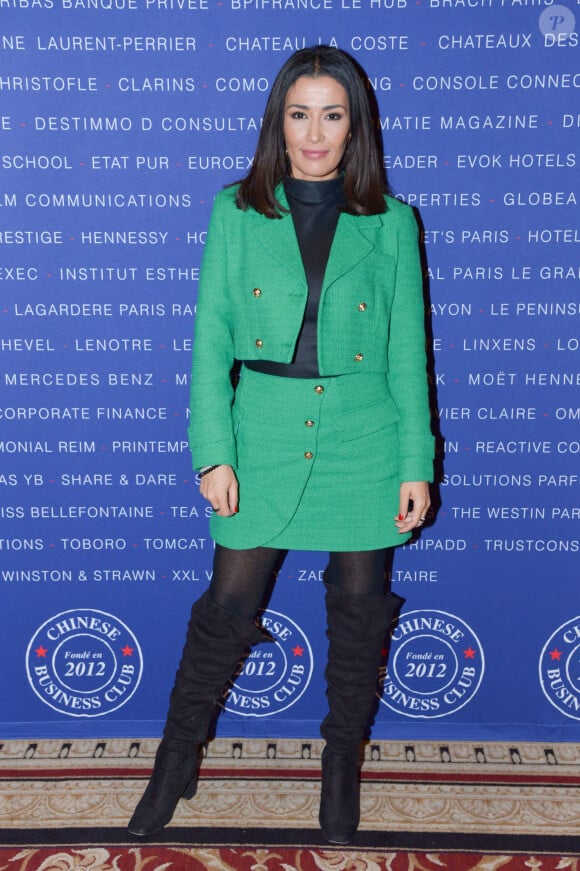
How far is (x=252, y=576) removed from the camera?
1.99m

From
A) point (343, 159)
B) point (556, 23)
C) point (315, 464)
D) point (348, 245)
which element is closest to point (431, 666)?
point (315, 464)

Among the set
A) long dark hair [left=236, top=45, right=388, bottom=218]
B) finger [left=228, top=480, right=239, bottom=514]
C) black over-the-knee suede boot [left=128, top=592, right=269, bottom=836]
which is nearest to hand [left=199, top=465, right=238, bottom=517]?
finger [left=228, top=480, right=239, bottom=514]

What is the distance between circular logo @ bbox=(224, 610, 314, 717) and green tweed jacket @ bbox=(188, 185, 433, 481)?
0.74 metres

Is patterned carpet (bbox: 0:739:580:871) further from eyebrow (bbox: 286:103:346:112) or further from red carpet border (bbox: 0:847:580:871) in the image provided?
eyebrow (bbox: 286:103:346:112)

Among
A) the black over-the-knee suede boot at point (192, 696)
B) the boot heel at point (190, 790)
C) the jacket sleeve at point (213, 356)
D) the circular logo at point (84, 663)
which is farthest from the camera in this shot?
the circular logo at point (84, 663)

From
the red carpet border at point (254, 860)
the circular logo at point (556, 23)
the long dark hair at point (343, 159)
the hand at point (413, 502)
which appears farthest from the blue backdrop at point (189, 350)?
the red carpet border at point (254, 860)

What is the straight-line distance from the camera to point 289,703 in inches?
98.0

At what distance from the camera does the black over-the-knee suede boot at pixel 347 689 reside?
6.52 ft

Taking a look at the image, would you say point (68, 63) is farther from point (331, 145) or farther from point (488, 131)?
point (488, 131)

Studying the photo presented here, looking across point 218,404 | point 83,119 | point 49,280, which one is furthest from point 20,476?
point 83,119

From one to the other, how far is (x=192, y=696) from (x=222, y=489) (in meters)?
0.51

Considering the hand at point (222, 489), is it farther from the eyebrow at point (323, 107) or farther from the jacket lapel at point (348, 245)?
the eyebrow at point (323, 107)

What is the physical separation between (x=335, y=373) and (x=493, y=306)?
1.79 ft

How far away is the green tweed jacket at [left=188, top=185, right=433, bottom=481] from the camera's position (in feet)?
6.01
